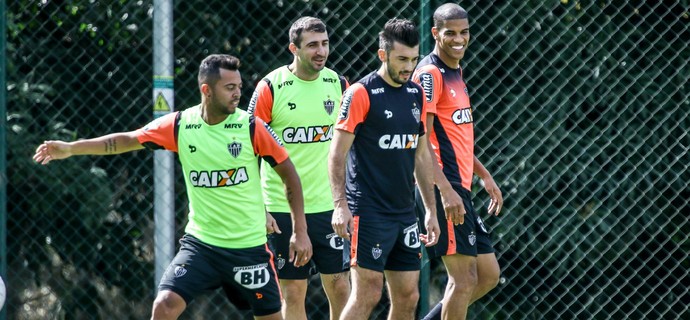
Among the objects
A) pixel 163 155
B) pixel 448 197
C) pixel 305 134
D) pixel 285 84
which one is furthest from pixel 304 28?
pixel 163 155

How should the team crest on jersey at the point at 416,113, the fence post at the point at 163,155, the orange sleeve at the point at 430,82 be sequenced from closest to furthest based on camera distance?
the team crest on jersey at the point at 416,113 < the orange sleeve at the point at 430,82 < the fence post at the point at 163,155

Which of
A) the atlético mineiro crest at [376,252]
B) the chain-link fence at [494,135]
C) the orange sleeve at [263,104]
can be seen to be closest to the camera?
the atlético mineiro crest at [376,252]

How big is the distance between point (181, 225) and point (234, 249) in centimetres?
211

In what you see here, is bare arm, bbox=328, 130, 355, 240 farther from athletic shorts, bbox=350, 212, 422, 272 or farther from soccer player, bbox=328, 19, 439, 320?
athletic shorts, bbox=350, 212, 422, 272

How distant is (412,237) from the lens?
5680 mm

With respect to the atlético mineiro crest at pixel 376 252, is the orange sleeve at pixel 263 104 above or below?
above

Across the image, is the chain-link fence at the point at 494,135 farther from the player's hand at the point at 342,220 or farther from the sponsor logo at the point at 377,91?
the player's hand at the point at 342,220

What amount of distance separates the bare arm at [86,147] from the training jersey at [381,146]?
3.36 ft

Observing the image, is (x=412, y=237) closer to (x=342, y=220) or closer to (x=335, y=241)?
(x=342, y=220)

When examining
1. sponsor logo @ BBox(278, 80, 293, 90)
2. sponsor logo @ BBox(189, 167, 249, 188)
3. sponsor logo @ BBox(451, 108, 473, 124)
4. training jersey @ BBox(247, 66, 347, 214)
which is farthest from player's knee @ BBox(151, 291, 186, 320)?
sponsor logo @ BBox(451, 108, 473, 124)

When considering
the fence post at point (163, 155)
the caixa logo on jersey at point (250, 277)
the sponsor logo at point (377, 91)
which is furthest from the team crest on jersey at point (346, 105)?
the fence post at point (163, 155)

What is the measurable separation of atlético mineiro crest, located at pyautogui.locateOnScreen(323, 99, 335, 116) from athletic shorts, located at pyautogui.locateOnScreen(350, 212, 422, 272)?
0.78 meters

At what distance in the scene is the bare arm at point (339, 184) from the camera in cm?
539

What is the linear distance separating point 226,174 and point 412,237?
998 mm
